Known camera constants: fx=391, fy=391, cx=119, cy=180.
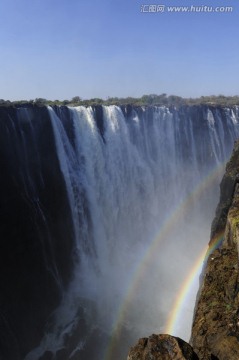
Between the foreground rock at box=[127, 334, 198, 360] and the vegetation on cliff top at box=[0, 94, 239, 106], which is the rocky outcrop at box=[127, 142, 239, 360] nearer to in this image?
the foreground rock at box=[127, 334, 198, 360]

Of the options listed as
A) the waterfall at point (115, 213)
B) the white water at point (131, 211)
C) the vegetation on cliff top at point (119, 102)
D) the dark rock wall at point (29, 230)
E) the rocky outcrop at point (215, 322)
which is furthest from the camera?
the vegetation on cliff top at point (119, 102)

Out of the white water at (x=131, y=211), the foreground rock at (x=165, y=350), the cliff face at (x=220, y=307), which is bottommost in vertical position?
the white water at (x=131, y=211)

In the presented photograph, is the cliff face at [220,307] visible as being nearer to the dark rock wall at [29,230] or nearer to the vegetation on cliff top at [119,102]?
the dark rock wall at [29,230]

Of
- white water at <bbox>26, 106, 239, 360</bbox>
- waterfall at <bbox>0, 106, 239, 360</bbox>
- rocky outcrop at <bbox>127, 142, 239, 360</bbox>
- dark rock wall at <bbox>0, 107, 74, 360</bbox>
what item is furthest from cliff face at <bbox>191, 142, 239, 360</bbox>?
dark rock wall at <bbox>0, 107, 74, 360</bbox>

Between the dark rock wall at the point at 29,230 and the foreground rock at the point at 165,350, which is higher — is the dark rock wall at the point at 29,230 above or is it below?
below

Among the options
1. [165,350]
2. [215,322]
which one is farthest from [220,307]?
[165,350]

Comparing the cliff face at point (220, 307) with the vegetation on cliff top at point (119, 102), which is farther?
the vegetation on cliff top at point (119, 102)

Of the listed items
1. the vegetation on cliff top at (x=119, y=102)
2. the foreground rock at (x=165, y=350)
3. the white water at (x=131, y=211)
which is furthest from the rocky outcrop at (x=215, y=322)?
the vegetation on cliff top at (x=119, y=102)

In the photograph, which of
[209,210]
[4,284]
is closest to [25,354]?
[4,284]
